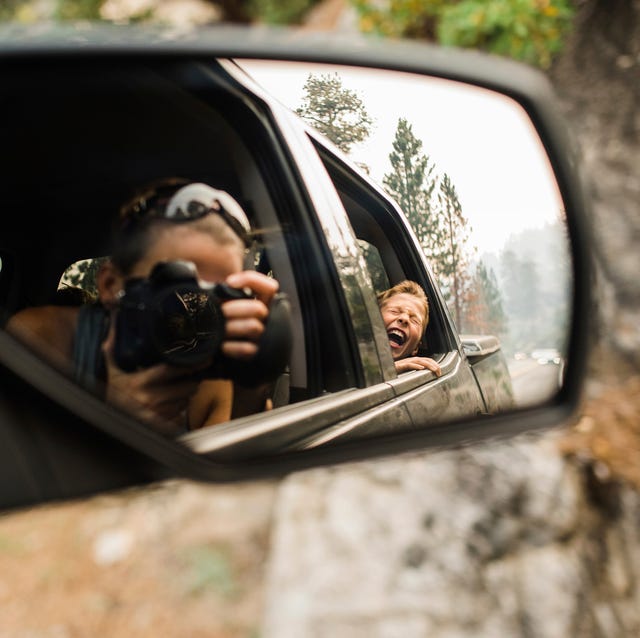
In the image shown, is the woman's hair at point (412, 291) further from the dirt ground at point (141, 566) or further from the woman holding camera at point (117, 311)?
the dirt ground at point (141, 566)

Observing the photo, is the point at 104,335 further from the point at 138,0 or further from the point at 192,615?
the point at 138,0

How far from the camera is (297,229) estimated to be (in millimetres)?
1359

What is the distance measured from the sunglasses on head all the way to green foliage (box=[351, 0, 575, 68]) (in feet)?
14.2

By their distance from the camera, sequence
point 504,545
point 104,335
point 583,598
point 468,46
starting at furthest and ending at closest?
point 468,46 → point 504,545 → point 583,598 → point 104,335

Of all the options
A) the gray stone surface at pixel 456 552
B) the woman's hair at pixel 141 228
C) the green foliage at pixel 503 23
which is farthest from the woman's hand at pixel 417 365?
the green foliage at pixel 503 23

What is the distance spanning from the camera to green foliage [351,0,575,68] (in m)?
4.75

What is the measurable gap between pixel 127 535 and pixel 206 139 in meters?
3.31

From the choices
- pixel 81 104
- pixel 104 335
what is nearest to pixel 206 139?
pixel 81 104

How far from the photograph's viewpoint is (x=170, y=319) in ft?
3.01

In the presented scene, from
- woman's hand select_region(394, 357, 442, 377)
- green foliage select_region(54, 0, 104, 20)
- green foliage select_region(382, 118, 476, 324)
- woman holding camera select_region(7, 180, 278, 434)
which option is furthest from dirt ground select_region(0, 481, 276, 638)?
green foliage select_region(54, 0, 104, 20)

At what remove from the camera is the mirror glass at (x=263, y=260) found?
937 mm

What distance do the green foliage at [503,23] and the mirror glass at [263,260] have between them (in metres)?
3.75

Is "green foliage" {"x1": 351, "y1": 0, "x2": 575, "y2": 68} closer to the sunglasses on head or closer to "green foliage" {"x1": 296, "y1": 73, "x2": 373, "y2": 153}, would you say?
"green foliage" {"x1": 296, "y1": 73, "x2": 373, "y2": 153}

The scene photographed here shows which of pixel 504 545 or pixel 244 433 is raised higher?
pixel 244 433
